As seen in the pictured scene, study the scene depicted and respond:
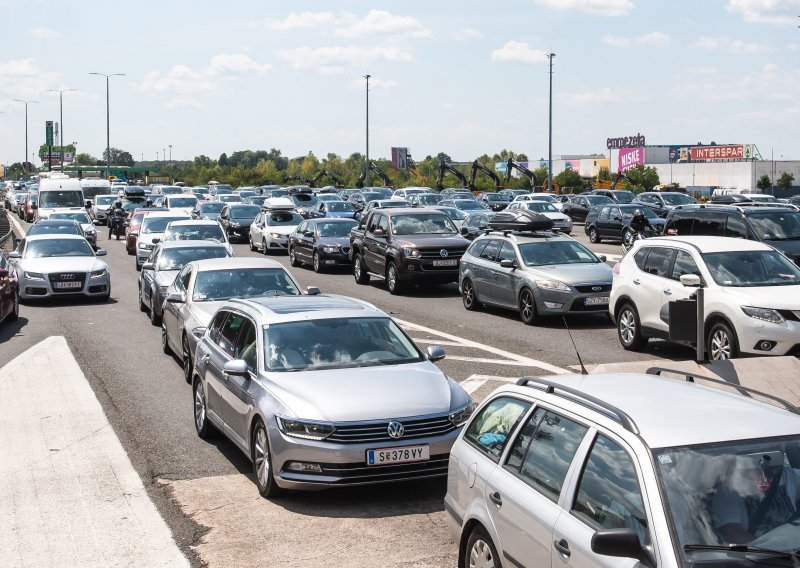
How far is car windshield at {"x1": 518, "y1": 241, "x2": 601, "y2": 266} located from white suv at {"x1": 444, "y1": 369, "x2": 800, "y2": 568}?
1385cm

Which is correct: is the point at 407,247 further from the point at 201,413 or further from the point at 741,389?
the point at 741,389

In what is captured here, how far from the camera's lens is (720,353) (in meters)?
14.1

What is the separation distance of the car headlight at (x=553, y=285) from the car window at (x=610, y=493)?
14004 millimetres

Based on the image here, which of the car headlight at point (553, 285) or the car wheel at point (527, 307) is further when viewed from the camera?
the car wheel at point (527, 307)

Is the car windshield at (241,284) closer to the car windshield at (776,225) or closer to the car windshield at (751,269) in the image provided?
the car windshield at (751,269)

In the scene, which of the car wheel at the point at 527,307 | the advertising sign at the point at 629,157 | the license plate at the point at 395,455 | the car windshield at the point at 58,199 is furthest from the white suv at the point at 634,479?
the advertising sign at the point at 629,157

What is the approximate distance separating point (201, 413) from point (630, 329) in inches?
301

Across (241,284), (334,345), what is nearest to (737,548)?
(334,345)

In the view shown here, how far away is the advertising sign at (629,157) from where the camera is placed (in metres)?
127

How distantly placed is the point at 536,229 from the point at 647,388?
57.8ft

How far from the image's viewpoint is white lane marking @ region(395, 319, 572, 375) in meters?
14.9

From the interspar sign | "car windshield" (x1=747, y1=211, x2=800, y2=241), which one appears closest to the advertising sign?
the interspar sign

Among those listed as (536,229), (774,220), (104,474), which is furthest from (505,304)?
(104,474)

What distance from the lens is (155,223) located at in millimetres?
33844
